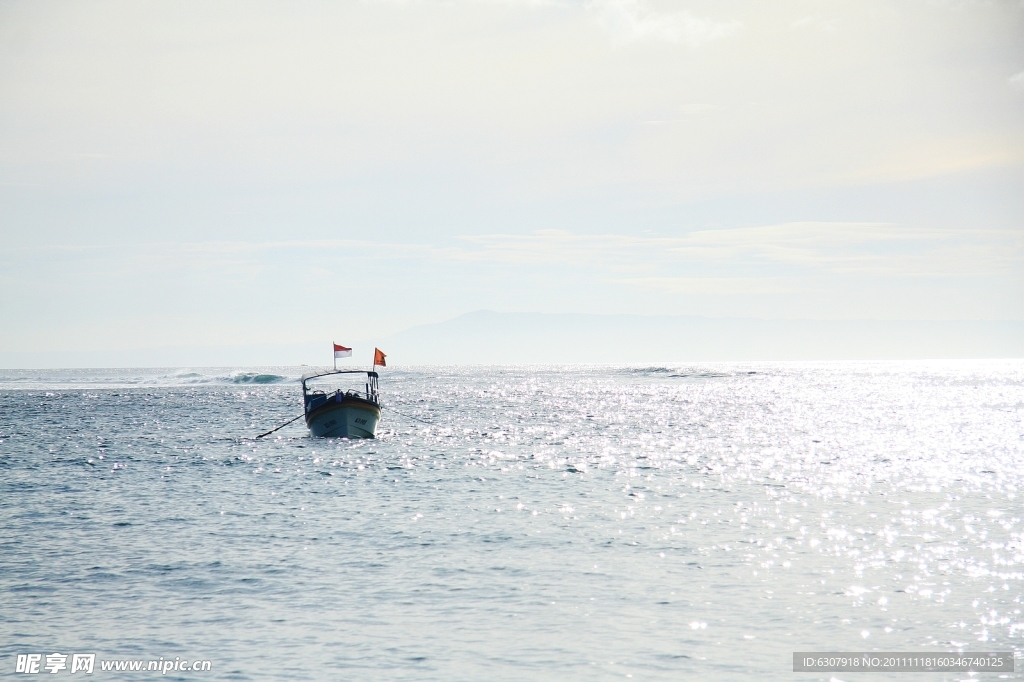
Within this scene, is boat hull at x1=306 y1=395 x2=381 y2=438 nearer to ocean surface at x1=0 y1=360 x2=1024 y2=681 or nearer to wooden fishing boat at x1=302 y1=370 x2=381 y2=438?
wooden fishing boat at x1=302 y1=370 x2=381 y2=438

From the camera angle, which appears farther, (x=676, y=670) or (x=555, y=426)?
(x=555, y=426)

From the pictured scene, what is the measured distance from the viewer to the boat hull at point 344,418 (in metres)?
53.9

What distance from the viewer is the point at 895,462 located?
4125 cm

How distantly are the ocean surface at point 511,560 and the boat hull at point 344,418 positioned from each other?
7972 millimetres

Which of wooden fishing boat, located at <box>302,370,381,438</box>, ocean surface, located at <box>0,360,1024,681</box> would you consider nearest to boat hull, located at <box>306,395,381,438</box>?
wooden fishing boat, located at <box>302,370,381,438</box>

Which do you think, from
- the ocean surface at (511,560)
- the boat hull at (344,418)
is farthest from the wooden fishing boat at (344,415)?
the ocean surface at (511,560)

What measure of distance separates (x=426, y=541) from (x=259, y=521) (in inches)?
254

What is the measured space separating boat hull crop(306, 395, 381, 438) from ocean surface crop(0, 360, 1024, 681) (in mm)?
7972

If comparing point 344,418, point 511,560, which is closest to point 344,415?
point 344,418

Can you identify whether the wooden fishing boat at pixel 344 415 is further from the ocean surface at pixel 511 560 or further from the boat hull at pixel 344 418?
the ocean surface at pixel 511 560

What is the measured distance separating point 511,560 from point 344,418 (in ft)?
116

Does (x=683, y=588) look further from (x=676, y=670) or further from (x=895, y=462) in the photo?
(x=895, y=462)

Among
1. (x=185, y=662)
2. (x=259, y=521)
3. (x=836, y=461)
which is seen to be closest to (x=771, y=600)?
(x=185, y=662)

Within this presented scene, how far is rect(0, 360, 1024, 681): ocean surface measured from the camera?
1466 cm
